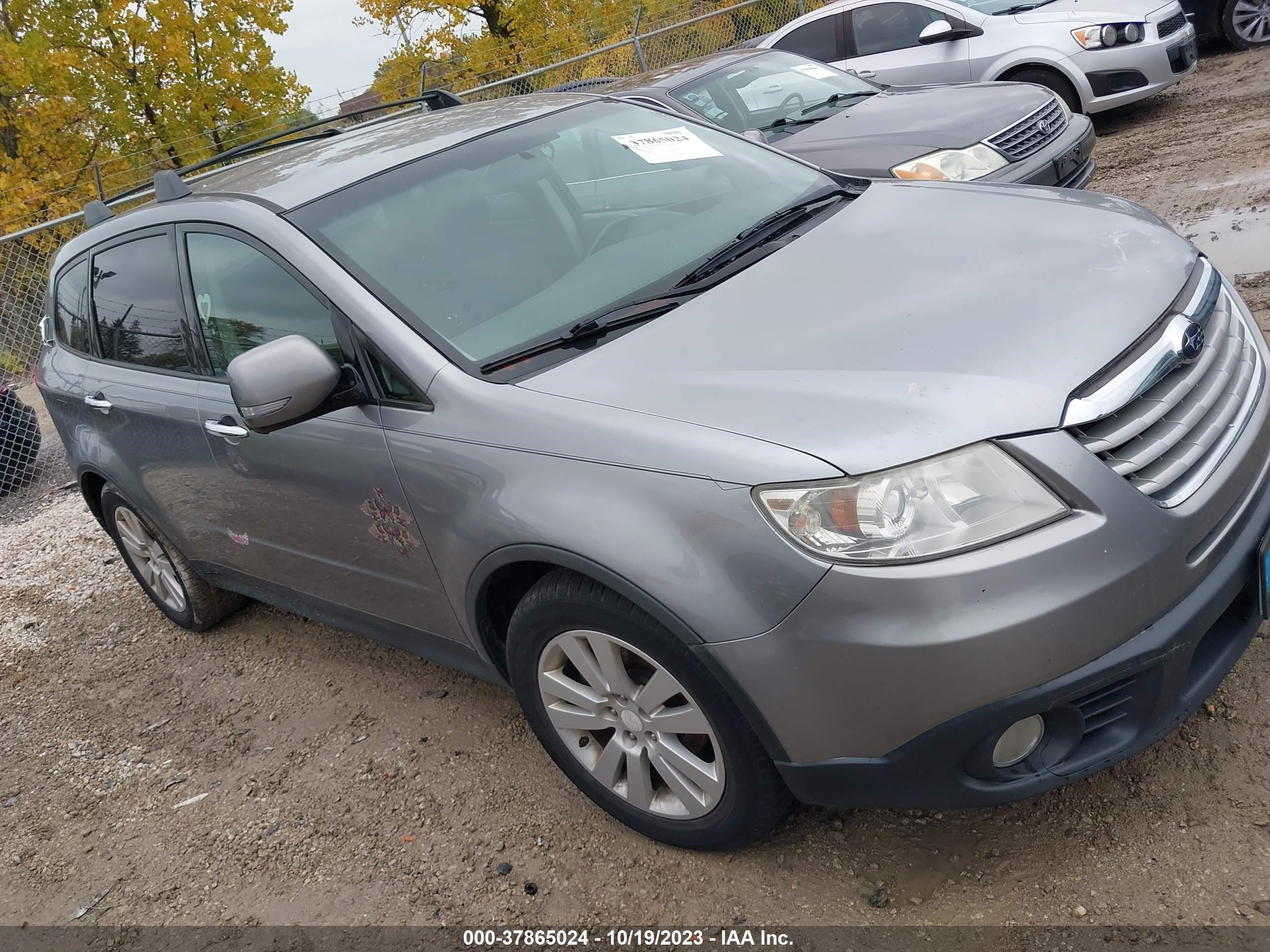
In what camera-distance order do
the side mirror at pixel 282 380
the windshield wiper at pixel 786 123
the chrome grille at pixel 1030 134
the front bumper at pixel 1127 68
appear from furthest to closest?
the front bumper at pixel 1127 68
the windshield wiper at pixel 786 123
the chrome grille at pixel 1030 134
the side mirror at pixel 282 380

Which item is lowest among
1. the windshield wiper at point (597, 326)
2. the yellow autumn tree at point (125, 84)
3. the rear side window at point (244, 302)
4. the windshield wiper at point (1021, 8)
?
the windshield wiper at point (1021, 8)

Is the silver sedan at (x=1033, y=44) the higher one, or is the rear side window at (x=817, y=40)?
the rear side window at (x=817, y=40)

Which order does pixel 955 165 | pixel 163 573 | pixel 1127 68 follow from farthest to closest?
1. pixel 1127 68
2. pixel 955 165
3. pixel 163 573

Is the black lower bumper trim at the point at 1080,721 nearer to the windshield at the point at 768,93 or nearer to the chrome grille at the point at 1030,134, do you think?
the chrome grille at the point at 1030,134

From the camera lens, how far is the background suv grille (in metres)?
2.10

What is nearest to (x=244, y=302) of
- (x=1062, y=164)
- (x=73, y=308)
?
(x=73, y=308)

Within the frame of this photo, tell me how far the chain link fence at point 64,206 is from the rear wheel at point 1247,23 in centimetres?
565

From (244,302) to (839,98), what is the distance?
212 inches

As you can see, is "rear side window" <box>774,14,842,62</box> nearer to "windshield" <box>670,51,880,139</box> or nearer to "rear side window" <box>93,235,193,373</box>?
"windshield" <box>670,51,880,139</box>

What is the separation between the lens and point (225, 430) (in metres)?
3.37

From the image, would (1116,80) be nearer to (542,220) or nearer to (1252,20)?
(1252,20)

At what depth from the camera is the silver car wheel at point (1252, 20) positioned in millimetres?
10797

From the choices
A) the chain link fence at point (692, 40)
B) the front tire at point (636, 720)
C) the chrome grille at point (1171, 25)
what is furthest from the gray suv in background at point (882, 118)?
the chain link fence at point (692, 40)

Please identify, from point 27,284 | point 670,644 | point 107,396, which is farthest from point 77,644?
point 27,284
